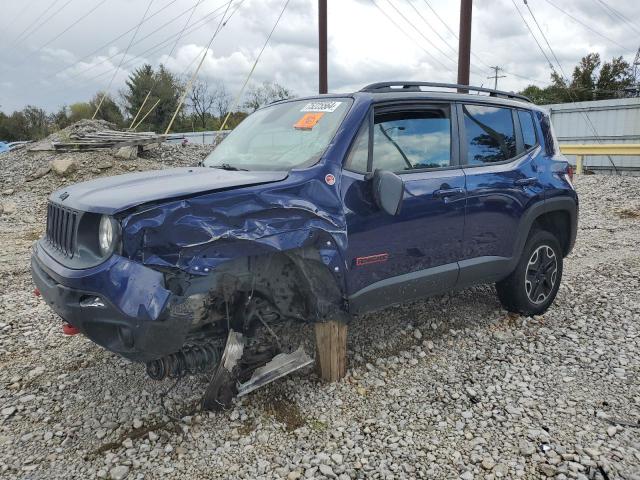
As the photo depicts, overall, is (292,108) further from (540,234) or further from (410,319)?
(540,234)

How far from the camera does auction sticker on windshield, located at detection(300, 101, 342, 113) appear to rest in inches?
139

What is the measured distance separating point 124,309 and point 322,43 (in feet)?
52.4

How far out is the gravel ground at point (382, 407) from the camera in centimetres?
270

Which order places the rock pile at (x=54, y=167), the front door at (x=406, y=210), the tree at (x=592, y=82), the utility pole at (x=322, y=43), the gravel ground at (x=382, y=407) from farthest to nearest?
the tree at (x=592, y=82) → the utility pole at (x=322, y=43) → the rock pile at (x=54, y=167) → the front door at (x=406, y=210) → the gravel ground at (x=382, y=407)

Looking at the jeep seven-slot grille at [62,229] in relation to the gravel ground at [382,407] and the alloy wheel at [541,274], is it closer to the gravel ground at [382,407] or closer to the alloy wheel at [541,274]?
the gravel ground at [382,407]

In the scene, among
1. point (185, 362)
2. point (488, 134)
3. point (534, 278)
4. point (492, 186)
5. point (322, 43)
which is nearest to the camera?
point (185, 362)

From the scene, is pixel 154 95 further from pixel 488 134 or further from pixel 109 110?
pixel 488 134

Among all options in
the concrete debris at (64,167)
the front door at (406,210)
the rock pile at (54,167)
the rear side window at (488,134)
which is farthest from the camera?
the concrete debris at (64,167)

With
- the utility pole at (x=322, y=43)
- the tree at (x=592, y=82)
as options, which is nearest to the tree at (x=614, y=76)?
the tree at (x=592, y=82)

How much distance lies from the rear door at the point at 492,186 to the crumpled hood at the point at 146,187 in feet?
5.46

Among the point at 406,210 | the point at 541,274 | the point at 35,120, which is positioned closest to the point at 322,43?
the point at 541,274

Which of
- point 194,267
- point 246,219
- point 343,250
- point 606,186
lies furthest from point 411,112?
point 606,186

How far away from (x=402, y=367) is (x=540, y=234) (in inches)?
71.5

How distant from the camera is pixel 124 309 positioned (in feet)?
8.09
